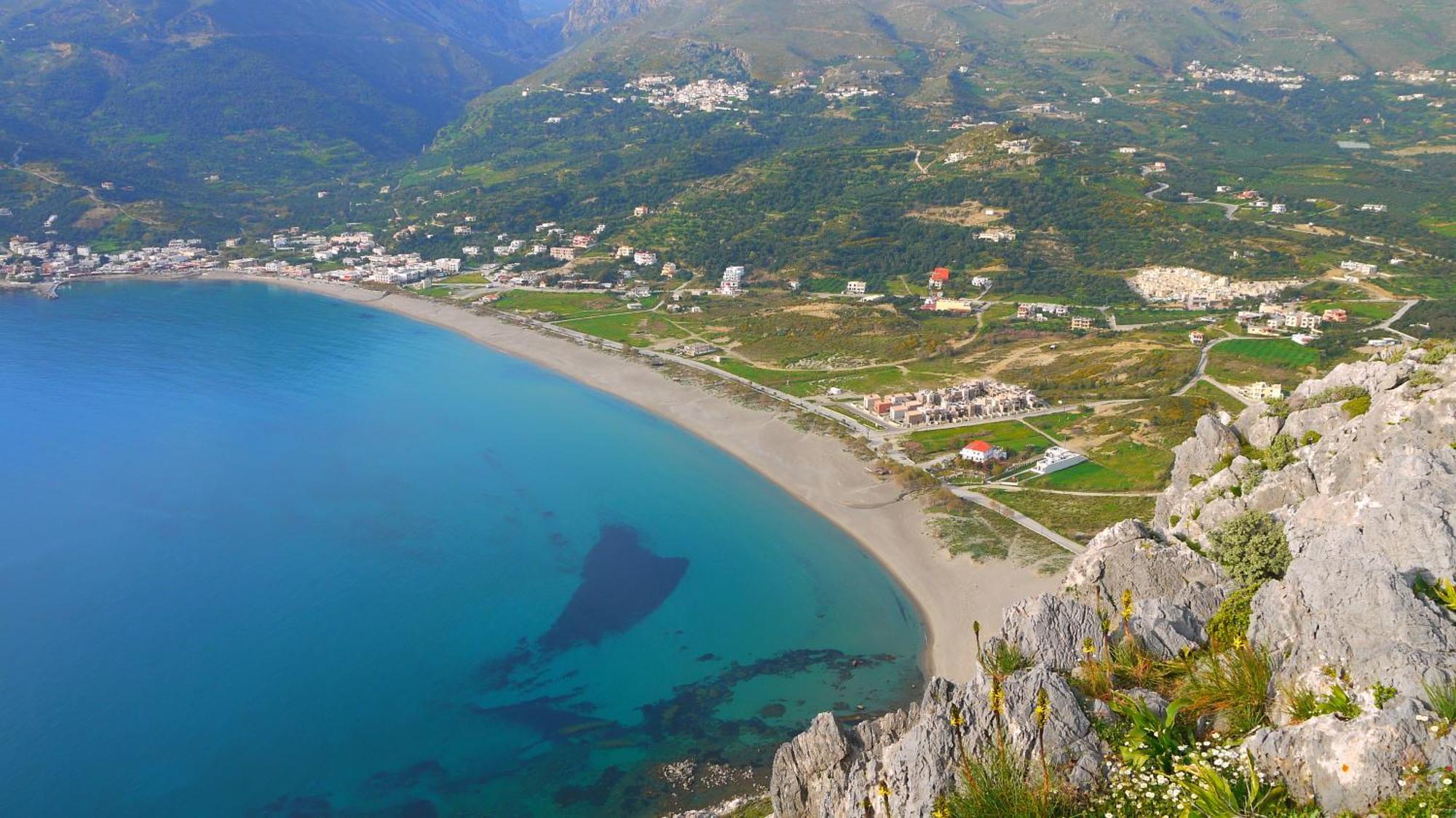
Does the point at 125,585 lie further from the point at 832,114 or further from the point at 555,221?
the point at 832,114

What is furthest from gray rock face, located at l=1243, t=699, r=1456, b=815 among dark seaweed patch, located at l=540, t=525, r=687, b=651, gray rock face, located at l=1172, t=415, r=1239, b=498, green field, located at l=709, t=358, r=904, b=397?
green field, located at l=709, t=358, r=904, b=397

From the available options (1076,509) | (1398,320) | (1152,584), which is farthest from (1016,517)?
(1398,320)

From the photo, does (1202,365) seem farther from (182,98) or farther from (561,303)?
(182,98)

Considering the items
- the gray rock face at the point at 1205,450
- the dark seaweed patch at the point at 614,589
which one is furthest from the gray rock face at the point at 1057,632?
the dark seaweed patch at the point at 614,589

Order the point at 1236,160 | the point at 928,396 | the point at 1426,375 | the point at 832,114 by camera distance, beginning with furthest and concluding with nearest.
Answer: the point at 832,114 < the point at 1236,160 < the point at 928,396 < the point at 1426,375

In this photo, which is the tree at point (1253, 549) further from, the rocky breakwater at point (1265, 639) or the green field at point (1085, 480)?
the green field at point (1085, 480)

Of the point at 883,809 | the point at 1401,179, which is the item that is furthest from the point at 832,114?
the point at 883,809

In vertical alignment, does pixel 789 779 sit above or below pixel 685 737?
above
